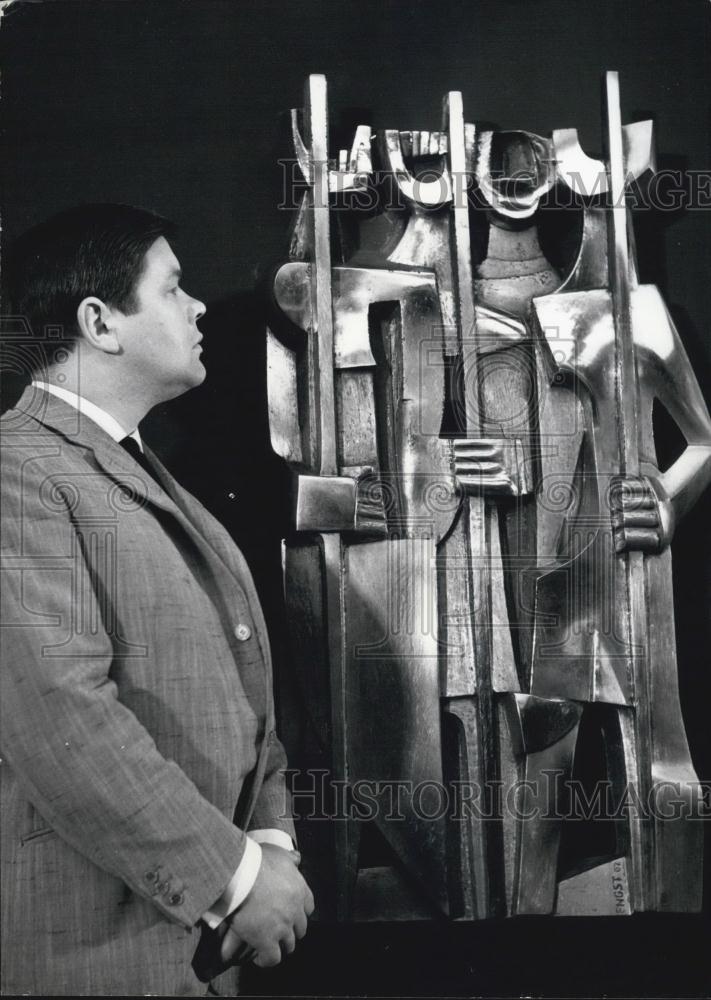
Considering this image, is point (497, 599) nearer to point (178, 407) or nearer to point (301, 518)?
point (301, 518)

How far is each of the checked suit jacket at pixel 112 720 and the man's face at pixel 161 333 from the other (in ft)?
0.52

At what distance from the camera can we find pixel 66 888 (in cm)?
149

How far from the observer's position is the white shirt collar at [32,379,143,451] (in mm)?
1661

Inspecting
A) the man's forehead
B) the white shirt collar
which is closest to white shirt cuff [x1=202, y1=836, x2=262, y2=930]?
the white shirt collar

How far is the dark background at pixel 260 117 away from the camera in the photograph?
6.41 feet

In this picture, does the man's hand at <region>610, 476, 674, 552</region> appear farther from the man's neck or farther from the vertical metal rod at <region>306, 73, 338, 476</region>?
the man's neck

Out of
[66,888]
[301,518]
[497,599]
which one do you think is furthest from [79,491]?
[497,599]

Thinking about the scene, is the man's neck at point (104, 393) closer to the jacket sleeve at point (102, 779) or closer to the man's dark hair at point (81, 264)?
the man's dark hair at point (81, 264)

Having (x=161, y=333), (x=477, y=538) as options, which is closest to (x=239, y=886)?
(x=477, y=538)

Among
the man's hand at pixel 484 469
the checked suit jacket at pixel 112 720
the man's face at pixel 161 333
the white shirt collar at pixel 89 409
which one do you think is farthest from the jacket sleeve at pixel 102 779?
the man's hand at pixel 484 469

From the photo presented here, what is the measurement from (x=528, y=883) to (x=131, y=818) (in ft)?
2.26

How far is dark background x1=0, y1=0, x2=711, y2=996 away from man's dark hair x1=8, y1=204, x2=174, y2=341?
0.19 meters

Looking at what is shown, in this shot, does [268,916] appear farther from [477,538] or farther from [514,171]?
[514,171]

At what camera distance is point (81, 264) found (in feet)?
5.71
